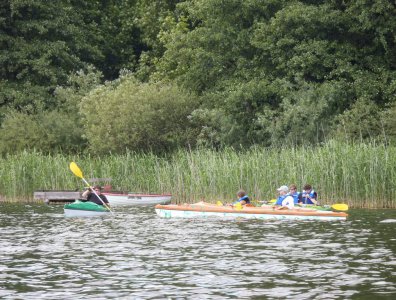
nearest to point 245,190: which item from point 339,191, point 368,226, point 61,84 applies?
point 339,191

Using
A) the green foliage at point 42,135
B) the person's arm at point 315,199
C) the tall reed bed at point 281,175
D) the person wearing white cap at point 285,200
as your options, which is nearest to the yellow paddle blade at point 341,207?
the person's arm at point 315,199

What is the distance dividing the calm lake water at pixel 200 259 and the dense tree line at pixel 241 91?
40.5 feet

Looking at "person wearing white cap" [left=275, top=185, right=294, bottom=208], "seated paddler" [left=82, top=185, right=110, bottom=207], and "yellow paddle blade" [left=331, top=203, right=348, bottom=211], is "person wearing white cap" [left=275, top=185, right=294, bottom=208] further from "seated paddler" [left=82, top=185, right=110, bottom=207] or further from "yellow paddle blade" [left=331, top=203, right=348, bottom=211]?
"seated paddler" [left=82, top=185, right=110, bottom=207]

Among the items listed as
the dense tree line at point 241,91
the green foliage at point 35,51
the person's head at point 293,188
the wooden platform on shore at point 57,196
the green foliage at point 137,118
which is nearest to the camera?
the person's head at point 293,188

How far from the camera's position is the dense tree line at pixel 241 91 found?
3944 cm

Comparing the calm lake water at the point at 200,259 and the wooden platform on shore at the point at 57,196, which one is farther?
the wooden platform on shore at the point at 57,196

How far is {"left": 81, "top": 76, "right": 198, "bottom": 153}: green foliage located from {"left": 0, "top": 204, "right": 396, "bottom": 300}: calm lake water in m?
13.2

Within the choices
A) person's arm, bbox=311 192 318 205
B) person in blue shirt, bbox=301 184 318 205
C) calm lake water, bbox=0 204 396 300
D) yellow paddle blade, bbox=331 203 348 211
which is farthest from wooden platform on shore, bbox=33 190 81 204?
yellow paddle blade, bbox=331 203 348 211

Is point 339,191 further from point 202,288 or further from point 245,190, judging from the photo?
point 202,288

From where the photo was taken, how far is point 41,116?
4475cm

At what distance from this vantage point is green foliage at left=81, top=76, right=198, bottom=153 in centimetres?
4031

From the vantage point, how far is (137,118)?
40.3 metres

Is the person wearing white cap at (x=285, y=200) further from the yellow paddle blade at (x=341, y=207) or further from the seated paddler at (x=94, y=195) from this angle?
the seated paddler at (x=94, y=195)

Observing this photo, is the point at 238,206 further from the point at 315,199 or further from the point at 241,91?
the point at 241,91
